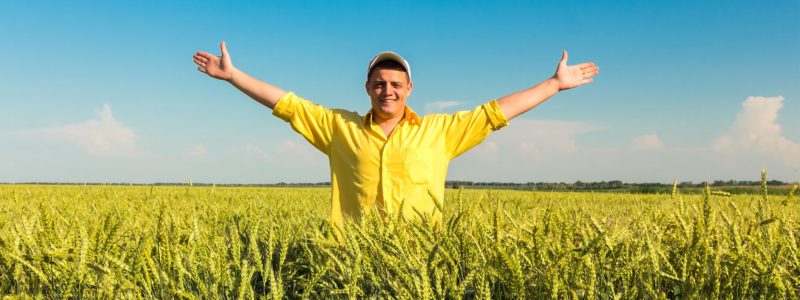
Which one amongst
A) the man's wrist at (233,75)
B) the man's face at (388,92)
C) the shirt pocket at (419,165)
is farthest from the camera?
the man's wrist at (233,75)

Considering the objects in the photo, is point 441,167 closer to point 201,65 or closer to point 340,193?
point 340,193

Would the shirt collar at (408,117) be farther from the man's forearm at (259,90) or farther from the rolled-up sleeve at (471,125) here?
the man's forearm at (259,90)

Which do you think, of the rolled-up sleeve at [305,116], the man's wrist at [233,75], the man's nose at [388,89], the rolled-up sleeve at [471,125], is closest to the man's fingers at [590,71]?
the rolled-up sleeve at [471,125]

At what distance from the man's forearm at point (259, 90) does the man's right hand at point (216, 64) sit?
0.09 m

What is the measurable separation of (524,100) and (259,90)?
1.64 metres

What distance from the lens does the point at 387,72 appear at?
314 cm

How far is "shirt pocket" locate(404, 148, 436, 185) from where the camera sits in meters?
3.01

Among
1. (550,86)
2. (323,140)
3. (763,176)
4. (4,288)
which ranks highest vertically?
(550,86)

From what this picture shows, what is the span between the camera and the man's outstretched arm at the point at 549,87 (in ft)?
10.5

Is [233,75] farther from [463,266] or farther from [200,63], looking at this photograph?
[463,266]

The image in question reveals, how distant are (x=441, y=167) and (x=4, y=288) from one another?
7.51 ft

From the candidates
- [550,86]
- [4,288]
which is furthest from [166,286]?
[550,86]

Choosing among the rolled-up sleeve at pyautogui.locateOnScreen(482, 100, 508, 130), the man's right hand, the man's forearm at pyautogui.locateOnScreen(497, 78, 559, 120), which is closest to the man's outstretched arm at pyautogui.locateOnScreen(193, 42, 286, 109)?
the man's right hand

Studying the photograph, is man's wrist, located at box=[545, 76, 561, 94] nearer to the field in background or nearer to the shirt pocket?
the shirt pocket
